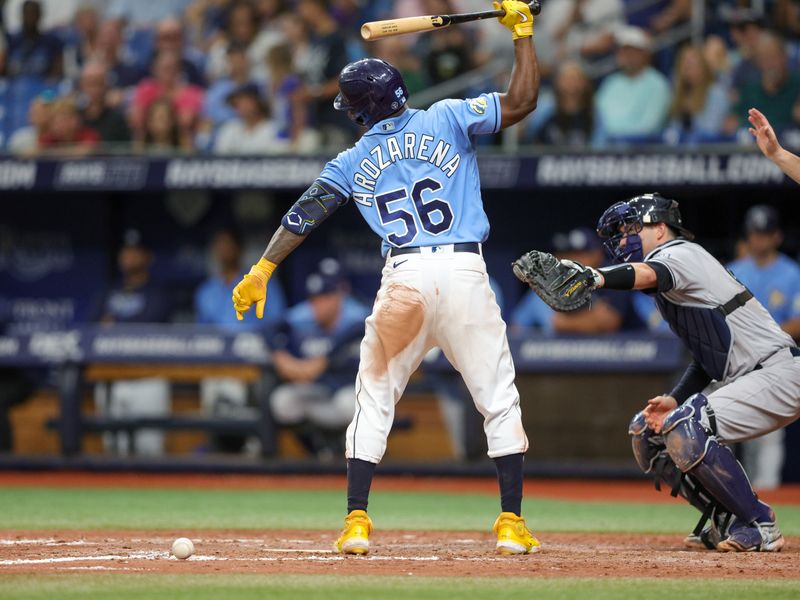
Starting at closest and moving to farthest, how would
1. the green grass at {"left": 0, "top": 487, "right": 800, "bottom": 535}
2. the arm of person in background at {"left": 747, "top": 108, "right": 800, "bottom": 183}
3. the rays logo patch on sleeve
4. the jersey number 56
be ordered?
the jersey number 56, the rays logo patch on sleeve, the arm of person in background at {"left": 747, "top": 108, "right": 800, "bottom": 183}, the green grass at {"left": 0, "top": 487, "right": 800, "bottom": 535}

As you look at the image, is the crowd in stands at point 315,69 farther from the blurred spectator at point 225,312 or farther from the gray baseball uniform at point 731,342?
the gray baseball uniform at point 731,342

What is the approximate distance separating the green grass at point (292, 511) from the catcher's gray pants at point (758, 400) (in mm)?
1167

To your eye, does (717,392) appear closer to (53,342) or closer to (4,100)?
(53,342)

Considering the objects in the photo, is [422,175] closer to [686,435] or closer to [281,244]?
[281,244]

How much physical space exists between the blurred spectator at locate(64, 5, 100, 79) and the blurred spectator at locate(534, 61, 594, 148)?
4678 millimetres

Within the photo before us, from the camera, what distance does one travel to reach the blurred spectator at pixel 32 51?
40.4ft

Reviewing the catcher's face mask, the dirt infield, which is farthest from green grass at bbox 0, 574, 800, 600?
the catcher's face mask

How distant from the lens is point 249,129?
447 inches

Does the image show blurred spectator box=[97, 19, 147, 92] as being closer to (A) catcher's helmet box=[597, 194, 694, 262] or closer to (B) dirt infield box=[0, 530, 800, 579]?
(B) dirt infield box=[0, 530, 800, 579]

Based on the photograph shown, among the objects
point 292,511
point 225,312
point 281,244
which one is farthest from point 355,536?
point 225,312

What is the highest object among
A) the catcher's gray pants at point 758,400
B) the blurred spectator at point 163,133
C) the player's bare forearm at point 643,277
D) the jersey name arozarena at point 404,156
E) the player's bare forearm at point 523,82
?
the blurred spectator at point 163,133

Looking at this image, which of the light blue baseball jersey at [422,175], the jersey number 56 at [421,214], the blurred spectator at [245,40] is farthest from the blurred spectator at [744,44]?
the jersey number 56 at [421,214]

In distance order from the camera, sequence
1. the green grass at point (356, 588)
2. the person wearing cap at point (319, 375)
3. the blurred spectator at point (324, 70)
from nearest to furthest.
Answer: the green grass at point (356, 588) < the person wearing cap at point (319, 375) < the blurred spectator at point (324, 70)

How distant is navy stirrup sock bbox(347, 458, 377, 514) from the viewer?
4980mm
